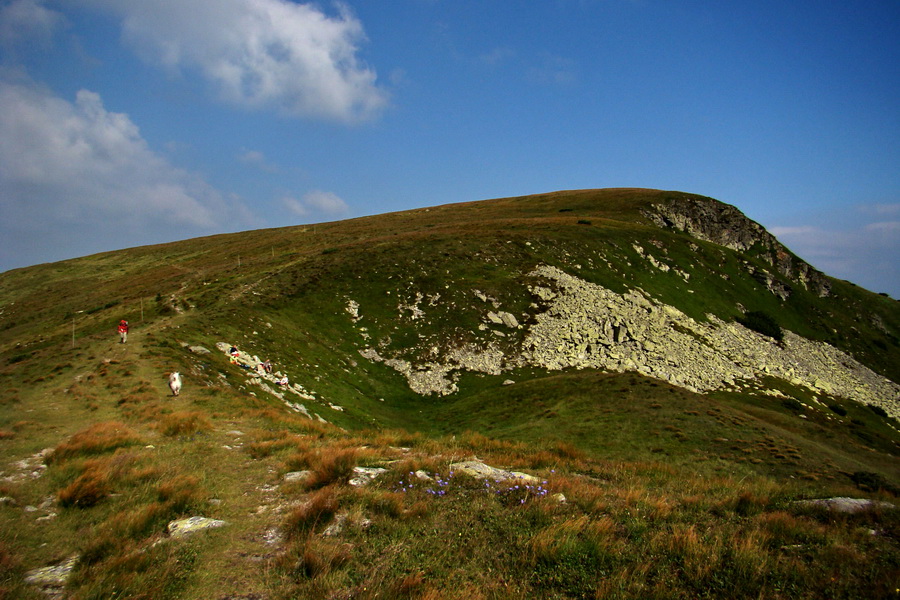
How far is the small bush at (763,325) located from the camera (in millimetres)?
60469

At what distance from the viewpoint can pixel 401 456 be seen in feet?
37.9

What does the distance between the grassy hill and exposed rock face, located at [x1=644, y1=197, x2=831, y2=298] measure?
45044mm

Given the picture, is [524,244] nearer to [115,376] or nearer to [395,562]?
[115,376]

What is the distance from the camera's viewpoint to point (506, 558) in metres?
6.03

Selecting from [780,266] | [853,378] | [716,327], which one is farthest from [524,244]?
[780,266]

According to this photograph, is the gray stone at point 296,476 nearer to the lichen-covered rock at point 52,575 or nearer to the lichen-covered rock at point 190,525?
the lichen-covered rock at point 190,525

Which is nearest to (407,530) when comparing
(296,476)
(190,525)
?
(190,525)

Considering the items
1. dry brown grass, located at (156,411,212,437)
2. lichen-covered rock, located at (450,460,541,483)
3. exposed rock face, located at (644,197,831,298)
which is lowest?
lichen-covered rock, located at (450,460,541,483)

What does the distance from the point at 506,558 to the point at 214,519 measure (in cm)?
562

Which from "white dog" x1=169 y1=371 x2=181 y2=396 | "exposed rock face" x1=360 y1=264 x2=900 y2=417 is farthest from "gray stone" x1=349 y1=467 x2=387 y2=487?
"exposed rock face" x1=360 y1=264 x2=900 y2=417

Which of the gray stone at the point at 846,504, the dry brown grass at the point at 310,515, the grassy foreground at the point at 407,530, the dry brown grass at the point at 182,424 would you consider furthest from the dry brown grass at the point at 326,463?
the gray stone at the point at 846,504

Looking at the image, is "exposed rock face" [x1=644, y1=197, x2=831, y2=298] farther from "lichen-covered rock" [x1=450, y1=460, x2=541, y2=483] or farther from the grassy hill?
"lichen-covered rock" [x1=450, y1=460, x2=541, y2=483]

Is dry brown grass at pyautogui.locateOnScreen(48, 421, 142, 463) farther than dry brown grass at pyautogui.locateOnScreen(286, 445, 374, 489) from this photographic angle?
Yes

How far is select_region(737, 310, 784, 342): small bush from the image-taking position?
60.5m
